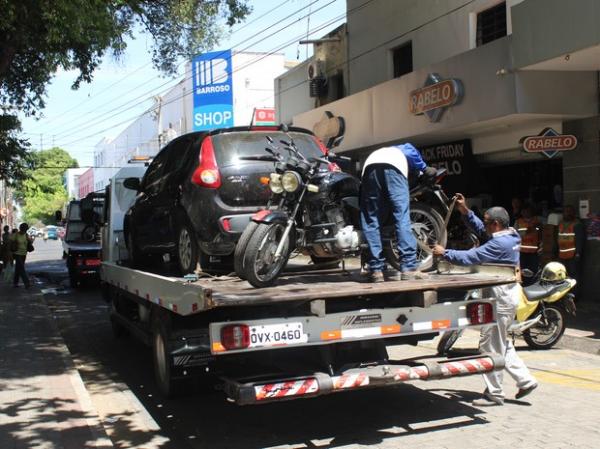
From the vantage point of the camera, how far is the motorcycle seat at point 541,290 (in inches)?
296

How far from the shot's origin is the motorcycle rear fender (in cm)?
511

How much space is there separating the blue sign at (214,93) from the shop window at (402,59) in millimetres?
17137

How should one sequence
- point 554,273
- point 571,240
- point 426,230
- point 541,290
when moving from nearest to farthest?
point 426,230
point 541,290
point 554,273
point 571,240

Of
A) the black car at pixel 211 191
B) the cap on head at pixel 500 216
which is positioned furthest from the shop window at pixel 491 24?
the cap on head at pixel 500 216

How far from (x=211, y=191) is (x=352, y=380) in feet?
7.49

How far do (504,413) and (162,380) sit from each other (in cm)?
310

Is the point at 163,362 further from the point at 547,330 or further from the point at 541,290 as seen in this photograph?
the point at 547,330

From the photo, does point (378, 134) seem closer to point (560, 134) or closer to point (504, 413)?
point (560, 134)

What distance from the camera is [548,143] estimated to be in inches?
426

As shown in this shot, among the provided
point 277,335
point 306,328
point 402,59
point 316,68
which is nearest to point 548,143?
point 402,59

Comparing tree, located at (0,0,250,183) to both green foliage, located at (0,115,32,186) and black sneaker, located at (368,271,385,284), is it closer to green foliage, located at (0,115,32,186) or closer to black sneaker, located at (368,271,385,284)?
green foliage, located at (0,115,32,186)

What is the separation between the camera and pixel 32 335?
9328 mm

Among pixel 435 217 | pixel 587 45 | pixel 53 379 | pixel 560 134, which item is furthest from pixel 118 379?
pixel 560 134

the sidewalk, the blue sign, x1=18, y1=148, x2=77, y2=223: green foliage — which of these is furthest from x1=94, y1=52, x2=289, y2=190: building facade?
x1=18, y1=148, x2=77, y2=223: green foliage
